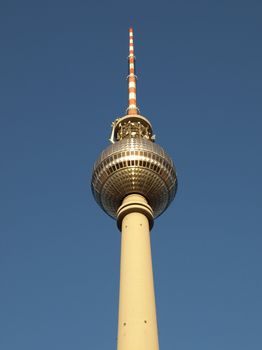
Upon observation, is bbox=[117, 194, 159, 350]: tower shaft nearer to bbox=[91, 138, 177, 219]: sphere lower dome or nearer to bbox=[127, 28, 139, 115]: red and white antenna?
bbox=[91, 138, 177, 219]: sphere lower dome

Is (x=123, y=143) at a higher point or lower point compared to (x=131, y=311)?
higher

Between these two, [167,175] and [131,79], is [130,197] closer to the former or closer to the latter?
[167,175]

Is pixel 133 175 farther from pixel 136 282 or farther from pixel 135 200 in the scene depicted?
pixel 136 282

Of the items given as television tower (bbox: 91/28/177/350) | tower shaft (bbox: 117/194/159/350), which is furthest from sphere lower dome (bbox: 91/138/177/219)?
tower shaft (bbox: 117/194/159/350)

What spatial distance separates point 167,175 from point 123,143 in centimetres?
451

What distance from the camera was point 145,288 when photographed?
121 feet

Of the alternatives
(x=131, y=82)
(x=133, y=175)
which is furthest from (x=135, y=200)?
(x=131, y=82)

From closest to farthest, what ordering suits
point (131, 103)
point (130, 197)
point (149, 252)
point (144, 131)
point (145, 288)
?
point (145, 288) → point (149, 252) → point (130, 197) → point (144, 131) → point (131, 103)

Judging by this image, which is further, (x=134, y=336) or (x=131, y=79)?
(x=131, y=79)

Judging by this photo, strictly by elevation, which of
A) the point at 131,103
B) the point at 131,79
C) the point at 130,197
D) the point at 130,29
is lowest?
the point at 130,197

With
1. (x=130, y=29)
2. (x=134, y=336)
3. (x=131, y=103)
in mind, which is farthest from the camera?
(x=130, y=29)

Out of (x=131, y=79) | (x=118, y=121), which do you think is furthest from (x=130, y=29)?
(x=118, y=121)

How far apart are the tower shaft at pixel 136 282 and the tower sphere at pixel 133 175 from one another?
1439mm

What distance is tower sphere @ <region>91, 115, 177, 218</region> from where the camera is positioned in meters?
44.8
